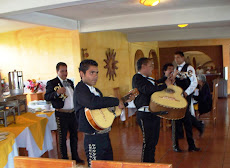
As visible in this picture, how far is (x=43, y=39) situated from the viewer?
280 inches

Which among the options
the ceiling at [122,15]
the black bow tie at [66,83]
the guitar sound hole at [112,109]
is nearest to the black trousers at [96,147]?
the guitar sound hole at [112,109]

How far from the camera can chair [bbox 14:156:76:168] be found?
1.74m

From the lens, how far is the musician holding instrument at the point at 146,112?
3.51 meters

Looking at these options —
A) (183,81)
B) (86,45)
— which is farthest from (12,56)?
(183,81)

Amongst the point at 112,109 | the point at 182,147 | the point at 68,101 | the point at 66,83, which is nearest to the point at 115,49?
the point at 182,147

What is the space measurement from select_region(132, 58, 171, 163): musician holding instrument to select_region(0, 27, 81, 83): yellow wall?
3433 mm

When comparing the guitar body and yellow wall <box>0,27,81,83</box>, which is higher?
yellow wall <box>0,27,81,83</box>

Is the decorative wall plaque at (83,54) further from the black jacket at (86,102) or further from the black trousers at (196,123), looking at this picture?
the black jacket at (86,102)

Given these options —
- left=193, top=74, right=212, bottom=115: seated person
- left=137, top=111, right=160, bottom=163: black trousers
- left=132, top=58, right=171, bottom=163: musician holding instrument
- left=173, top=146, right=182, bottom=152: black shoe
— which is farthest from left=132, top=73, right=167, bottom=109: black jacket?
left=193, top=74, right=212, bottom=115: seated person

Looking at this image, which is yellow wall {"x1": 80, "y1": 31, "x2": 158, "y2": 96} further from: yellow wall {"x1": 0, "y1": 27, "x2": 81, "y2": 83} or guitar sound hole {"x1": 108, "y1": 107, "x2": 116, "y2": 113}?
guitar sound hole {"x1": 108, "y1": 107, "x2": 116, "y2": 113}

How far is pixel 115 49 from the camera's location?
911 cm

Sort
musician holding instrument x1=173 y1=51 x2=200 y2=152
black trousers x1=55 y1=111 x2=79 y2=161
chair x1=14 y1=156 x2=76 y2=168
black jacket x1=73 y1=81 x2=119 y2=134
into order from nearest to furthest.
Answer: chair x1=14 y1=156 x2=76 y2=168
black jacket x1=73 y1=81 x2=119 y2=134
black trousers x1=55 y1=111 x2=79 y2=161
musician holding instrument x1=173 y1=51 x2=200 y2=152

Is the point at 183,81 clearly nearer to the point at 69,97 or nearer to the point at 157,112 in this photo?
the point at 157,112

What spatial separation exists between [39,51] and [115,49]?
272cm
